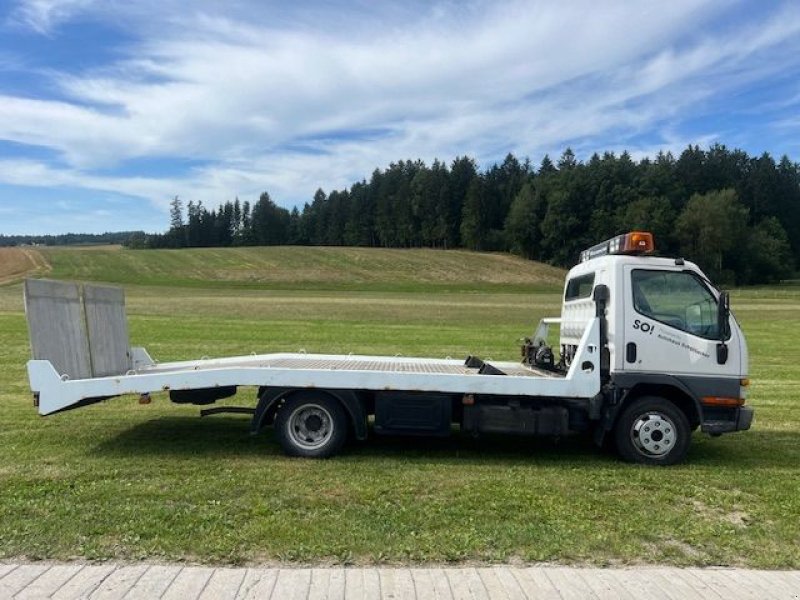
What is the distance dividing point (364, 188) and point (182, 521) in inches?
5746

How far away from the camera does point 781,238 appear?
105125mm

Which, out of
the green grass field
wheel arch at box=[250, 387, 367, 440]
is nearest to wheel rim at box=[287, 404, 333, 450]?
wheel arch at box=[250, 387, 367, 440]

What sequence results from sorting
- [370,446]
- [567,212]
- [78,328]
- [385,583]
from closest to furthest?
[385,583], [78,328], [370,446], [567,212]

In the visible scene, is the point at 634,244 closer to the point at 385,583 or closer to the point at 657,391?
the point at 657,391

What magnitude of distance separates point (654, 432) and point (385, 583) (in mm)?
4196

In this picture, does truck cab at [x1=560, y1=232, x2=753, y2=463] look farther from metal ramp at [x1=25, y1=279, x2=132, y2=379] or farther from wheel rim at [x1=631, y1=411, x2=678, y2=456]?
metal ramp at [x1=25, y1=279, x2=132, y2=379]

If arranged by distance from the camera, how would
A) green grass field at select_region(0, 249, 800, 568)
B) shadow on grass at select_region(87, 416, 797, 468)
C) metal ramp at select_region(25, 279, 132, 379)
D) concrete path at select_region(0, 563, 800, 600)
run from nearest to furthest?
concrete path at select_region(0, 563, 800, 600) → green grass field at select_region(0, 249, 800, 568) → metal ramp at select_region(25, 279, 132, 379) → shadow on grass at select_region(87, 416, 797, 468)

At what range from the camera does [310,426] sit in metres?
7.55

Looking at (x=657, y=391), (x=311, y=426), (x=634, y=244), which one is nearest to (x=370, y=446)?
(x=311, y=426)

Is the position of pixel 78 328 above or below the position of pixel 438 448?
above

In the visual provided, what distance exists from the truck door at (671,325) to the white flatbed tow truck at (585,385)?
0.01 metres

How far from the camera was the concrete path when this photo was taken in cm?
415

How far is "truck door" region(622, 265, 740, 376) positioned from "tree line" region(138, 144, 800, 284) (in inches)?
2993

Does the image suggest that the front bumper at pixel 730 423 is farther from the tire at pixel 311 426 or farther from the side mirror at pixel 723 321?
the tire at pixel 311 426
